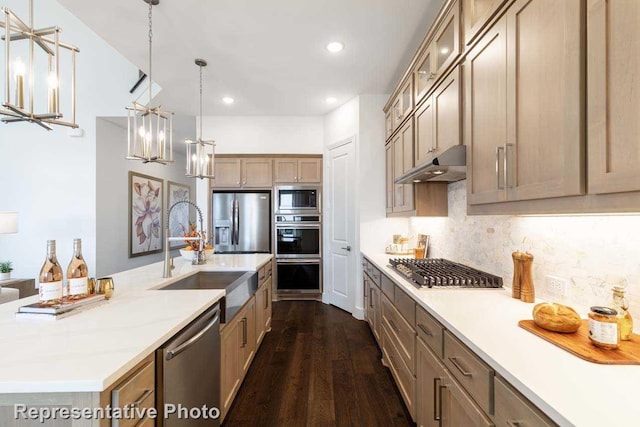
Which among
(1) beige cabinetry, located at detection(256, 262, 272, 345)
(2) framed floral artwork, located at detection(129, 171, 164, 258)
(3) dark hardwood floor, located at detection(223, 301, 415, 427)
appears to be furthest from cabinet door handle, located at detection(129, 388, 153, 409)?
(2) framed floral artwork, located at detection(129, 171, 164, 258)

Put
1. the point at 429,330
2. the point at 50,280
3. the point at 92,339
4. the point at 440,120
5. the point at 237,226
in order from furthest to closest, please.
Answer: the point at 237,226, the point at 440,120, the point at 429,330, the point at 50,280, the point at 92,339

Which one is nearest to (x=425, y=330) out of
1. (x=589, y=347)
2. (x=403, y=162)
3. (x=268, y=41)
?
(x=589, y=347)

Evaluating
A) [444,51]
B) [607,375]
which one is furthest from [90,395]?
[444,51]

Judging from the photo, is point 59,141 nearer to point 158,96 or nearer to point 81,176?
point 81,176

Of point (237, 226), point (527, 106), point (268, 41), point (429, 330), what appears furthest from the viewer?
point (237, 226)

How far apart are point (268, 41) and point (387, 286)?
2486mm

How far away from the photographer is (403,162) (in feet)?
9.75

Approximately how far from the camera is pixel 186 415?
4.22 feet

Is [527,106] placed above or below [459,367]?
above

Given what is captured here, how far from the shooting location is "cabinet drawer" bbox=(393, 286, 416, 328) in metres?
1.79

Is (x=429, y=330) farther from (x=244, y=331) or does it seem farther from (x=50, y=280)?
(x=50, y=280)

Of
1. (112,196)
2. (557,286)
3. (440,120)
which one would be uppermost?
(440,120)

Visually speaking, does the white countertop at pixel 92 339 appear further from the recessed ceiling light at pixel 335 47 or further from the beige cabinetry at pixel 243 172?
the beige cabinetry at pixel 243 172

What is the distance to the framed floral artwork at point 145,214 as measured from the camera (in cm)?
509
